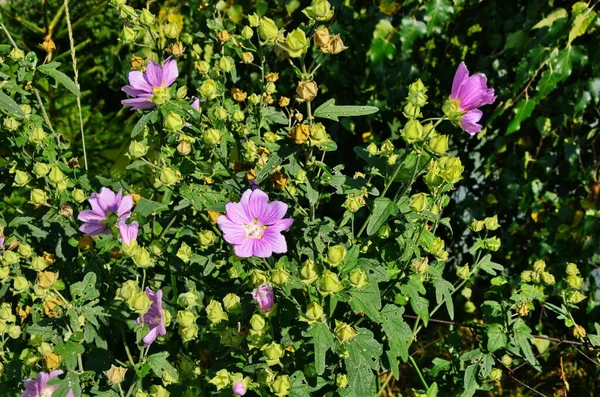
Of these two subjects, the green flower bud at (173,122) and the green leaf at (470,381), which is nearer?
the green flower bud at (173,122)

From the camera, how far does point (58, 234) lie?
1.69m

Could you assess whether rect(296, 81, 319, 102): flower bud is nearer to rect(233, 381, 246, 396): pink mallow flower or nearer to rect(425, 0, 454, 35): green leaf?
rect(233, 381, 246, 396): pink mallow flower

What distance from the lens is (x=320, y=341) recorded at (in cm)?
115

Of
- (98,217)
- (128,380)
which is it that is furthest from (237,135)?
(128,380)

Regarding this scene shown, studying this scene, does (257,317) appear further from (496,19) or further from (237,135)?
(496,19)

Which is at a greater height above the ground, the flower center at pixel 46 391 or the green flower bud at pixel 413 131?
the green flower bud at pixel 413 131

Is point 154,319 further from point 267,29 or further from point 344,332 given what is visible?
point 267,29

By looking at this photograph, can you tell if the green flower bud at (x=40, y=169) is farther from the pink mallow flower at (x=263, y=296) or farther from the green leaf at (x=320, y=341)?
the green leaf at (x=320, y=341)

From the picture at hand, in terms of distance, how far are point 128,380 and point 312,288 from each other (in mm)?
687

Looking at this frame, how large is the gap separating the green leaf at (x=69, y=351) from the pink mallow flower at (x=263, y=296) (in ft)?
1.29

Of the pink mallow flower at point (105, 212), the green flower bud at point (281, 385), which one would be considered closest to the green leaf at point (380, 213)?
the green flower bud at point (281, 385)

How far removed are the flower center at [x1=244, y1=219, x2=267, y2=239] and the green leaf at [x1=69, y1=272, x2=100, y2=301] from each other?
397 mm

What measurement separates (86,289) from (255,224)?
0.43 metres

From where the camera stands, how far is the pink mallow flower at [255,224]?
3.89 feet
